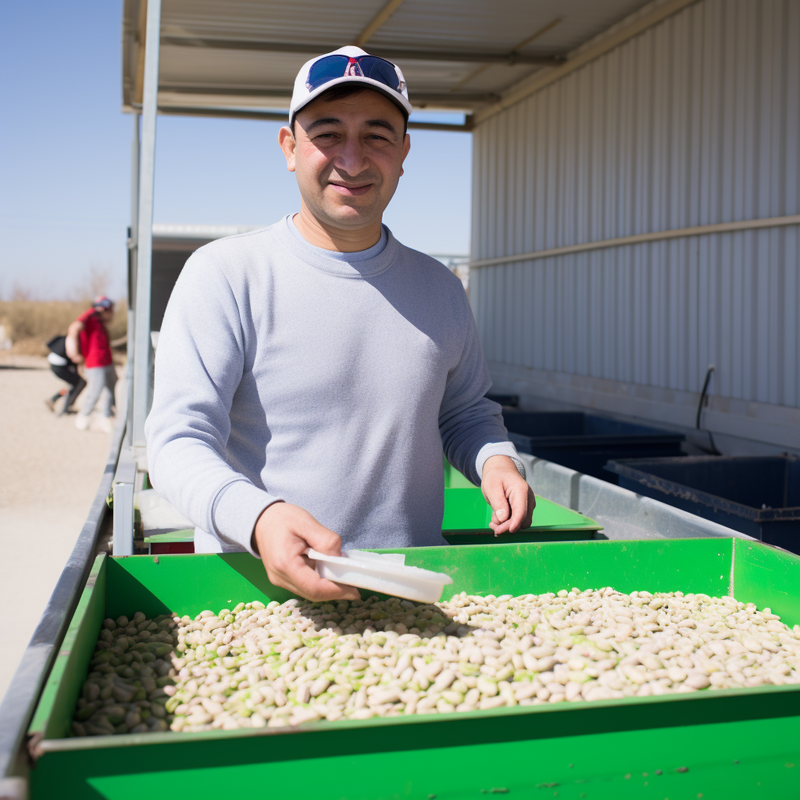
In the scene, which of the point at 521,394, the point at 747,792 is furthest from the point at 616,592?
the point at 521,394

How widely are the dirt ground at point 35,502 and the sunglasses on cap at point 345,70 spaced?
9.93ft

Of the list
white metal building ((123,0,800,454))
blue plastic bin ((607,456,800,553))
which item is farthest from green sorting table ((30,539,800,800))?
blue plastic bin ((607,456,800,553))

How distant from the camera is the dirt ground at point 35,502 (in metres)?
4.59

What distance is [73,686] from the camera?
114 centimetres

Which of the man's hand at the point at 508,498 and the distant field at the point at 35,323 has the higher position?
the distant field at the point at 35,323

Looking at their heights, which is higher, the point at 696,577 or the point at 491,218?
the point at 491,218

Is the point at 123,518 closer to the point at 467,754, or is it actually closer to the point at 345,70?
the point at 345,70

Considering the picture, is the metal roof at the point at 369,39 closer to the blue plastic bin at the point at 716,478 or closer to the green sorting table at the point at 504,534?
the green sorting table at the point at 504,534

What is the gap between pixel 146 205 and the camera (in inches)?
122

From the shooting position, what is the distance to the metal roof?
617 centimetres

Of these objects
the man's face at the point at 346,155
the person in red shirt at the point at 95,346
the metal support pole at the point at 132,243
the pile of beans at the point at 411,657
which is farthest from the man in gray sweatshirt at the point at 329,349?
→ the person in red shirt at the point at 95,346

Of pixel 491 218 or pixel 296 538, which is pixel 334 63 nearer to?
pixel 296 538

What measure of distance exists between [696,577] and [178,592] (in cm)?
106

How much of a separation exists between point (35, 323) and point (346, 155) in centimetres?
3238
